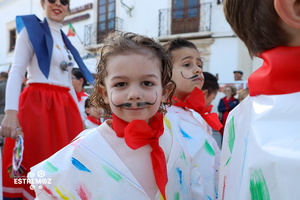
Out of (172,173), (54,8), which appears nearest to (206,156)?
(172,173)

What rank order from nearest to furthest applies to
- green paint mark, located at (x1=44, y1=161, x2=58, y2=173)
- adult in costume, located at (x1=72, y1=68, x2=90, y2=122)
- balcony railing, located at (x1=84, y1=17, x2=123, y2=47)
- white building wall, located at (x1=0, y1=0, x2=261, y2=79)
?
green paint mark, located at (x1=44, y1=161, x2=58, y2=173), adult in costume, located at (x1=72, y1=68, x2=90, y2=122), white building wall, located at (x1=0, y1=0, x2=261, y2=79), balcony railing, located at (x1=84, y1=17, x2=123, y2=47)

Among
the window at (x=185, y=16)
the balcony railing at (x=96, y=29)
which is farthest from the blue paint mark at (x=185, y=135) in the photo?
the balcony railing at (x=96, y=29)

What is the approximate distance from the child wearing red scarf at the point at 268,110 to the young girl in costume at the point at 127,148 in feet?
1.21

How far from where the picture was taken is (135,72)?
1104 millimetres

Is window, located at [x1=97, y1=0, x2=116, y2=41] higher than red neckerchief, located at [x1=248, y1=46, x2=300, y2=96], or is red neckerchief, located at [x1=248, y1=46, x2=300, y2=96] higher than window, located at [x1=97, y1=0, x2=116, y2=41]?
window, located at [x1=97, y1=0, x2=116, y2=41]

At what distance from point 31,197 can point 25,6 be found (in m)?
13.5

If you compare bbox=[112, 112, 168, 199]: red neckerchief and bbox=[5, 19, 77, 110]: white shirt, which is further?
bbox=[5, 19, 77, 110]: white shirt

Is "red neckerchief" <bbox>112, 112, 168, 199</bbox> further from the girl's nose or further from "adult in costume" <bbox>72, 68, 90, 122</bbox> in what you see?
"adult in costume" <bbox>72, 68, 90, 122</bbox>

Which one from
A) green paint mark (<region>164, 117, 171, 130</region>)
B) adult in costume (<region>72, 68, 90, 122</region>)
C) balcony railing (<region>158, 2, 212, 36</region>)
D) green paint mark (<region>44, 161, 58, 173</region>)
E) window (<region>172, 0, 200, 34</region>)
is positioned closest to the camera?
green paint mark (<region>44, 161, 58, 173</region>)

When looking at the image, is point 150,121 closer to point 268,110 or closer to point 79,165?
point 79,165

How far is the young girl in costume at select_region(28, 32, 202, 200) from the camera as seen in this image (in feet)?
3.25

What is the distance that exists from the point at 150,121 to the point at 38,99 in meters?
1.02

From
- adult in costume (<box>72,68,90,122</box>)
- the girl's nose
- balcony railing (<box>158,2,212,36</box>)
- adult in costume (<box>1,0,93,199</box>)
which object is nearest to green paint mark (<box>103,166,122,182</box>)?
the girl's nose

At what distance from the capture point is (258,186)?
0.60 metres
